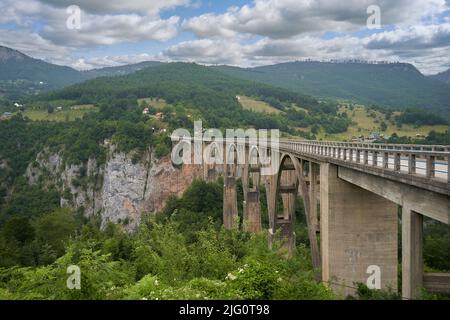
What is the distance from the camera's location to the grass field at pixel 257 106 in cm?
17725

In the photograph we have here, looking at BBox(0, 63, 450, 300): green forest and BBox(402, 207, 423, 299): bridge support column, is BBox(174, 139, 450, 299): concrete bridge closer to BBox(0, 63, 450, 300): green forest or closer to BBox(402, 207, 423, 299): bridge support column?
BBox(402, 207, 423, 299): bridge support column

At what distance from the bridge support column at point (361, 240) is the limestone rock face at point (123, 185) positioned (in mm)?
72067

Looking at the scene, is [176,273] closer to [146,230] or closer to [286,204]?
[146,230]

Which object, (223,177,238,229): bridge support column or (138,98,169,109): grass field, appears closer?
(223,177,238,229): bridge support column

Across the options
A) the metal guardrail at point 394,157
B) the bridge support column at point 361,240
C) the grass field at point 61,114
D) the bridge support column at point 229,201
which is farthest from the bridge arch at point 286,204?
the grass field at point 61,114

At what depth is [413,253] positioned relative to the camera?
1166 centimetres

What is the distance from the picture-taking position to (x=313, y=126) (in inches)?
5915

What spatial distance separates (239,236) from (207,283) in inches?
397

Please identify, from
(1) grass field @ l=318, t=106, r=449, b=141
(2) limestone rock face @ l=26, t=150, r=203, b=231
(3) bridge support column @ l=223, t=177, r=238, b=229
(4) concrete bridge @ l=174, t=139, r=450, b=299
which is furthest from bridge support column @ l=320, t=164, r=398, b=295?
(1) grass field @ l=318, t=106, r=449, b=141

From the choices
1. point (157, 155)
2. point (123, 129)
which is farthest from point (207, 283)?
point (123, 129)

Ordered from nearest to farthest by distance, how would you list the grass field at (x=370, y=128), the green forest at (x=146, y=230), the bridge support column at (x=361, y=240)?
the green forest at (x=146, y=230) → the bridge support column at (x=361, y=240) → the grass field at (x=370, y=128)

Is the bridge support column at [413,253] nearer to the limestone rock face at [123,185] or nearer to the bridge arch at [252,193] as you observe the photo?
the bridge arch at [252,193]

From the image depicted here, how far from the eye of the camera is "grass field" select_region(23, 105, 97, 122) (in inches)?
5827

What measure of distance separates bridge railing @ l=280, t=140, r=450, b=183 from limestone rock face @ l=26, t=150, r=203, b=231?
222 feet
